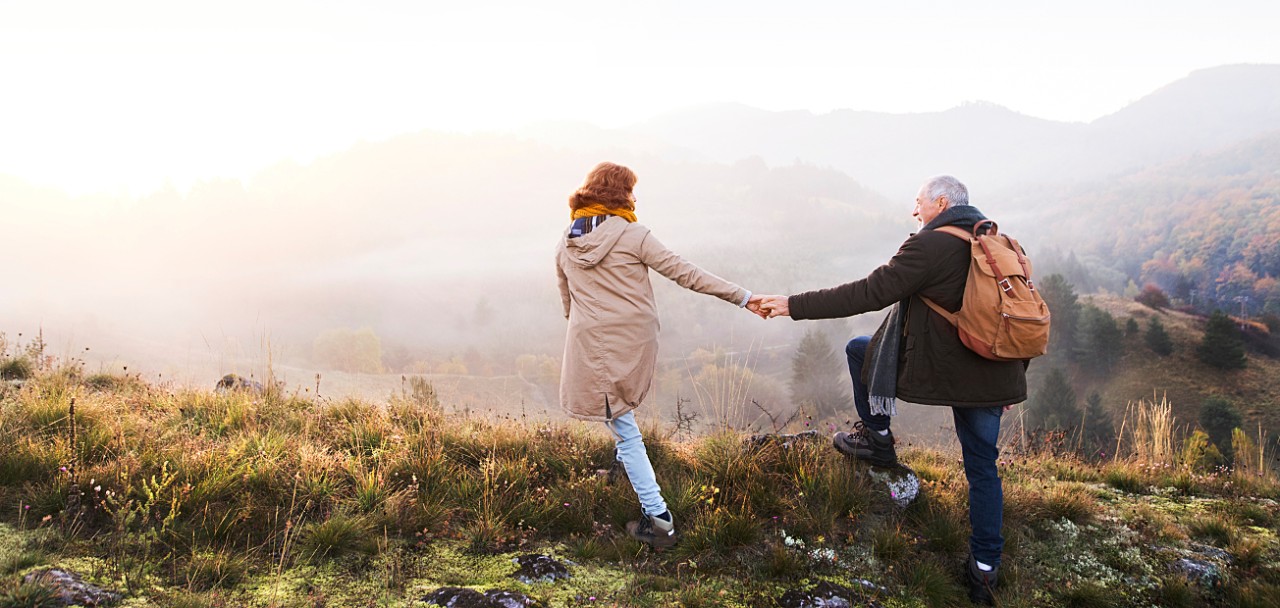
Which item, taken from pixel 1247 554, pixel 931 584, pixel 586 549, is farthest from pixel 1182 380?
pixel 586 549

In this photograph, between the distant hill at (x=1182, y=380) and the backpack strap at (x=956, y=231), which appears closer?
the backpack strap at (x=956, y=231)

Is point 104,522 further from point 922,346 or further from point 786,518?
point 922,346

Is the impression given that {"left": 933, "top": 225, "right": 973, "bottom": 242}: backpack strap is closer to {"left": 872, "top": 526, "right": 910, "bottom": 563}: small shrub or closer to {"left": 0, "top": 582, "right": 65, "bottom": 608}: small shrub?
{"left": 872, "top": 526, "right": 910, "bottom": 563}: small shrub

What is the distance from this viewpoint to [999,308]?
3420 millimetres

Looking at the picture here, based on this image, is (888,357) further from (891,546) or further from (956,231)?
(891,546)

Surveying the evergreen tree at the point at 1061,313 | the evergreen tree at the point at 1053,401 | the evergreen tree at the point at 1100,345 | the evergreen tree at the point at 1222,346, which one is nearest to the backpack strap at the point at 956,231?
the evergreen tree at the point at 1053,401

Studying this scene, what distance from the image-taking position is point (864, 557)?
3975 mm

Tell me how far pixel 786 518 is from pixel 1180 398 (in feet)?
357

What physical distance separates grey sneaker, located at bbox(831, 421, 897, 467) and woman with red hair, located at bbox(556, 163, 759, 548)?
1654 millimetres

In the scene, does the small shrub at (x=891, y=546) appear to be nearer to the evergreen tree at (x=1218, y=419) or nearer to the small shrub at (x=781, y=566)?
the small shrub at (x=781, y=566)

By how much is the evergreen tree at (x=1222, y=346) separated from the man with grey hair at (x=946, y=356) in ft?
369

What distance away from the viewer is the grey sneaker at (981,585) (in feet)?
12.0

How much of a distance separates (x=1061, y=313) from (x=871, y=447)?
10748 centimetres

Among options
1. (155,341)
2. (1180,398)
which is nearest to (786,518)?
(1180,398)
